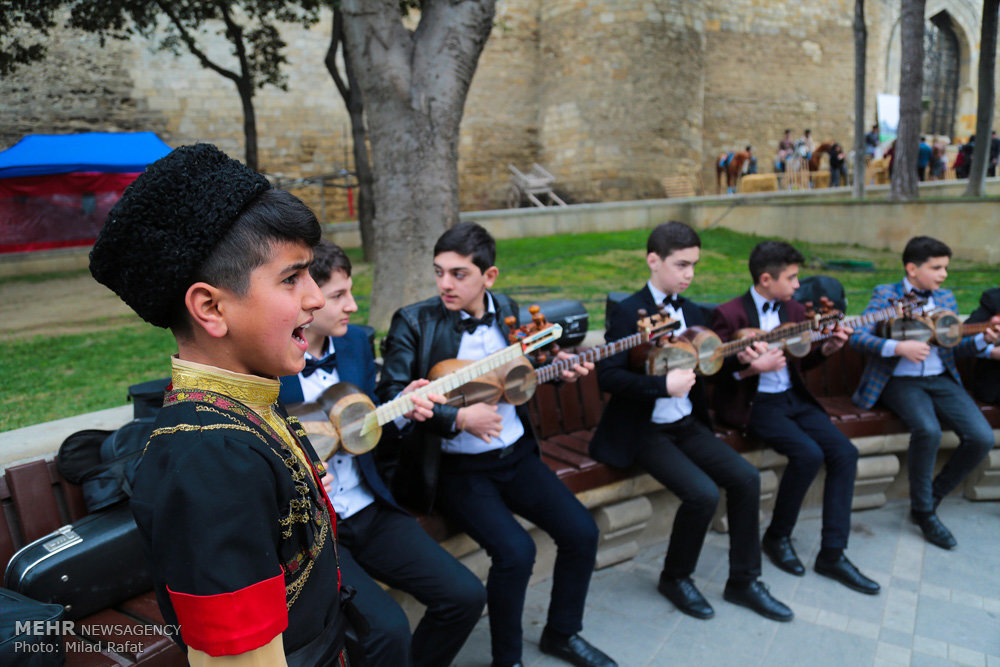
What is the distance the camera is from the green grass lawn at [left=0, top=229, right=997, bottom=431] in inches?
198

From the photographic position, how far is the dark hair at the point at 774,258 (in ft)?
12.4

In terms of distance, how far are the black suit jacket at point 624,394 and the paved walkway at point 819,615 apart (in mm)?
713

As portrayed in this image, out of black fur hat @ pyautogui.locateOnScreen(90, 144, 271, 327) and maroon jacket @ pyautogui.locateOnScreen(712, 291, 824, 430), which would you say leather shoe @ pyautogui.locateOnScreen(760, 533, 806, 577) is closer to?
maroon jacket @ pyautogui.locateOnScreen(712, 291, 824, 430)

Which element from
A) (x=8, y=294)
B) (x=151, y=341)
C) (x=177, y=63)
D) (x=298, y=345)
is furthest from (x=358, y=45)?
(x=177, y=63)

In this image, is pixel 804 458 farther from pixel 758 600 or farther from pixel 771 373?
pixel 758 600

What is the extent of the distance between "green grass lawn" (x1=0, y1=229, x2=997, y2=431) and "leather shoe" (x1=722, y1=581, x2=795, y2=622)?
140 inches

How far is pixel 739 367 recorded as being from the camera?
388 cm

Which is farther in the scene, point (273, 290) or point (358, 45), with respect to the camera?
point (358, 45)

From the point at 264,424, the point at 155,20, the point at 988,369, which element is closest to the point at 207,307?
the point at 264,424

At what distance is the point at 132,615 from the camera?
90.4 inches

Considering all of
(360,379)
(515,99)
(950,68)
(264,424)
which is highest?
(950,68)

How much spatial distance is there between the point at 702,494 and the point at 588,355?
0.85 metres

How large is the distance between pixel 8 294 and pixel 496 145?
48.5 ft

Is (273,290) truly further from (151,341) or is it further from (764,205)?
(764,205)
